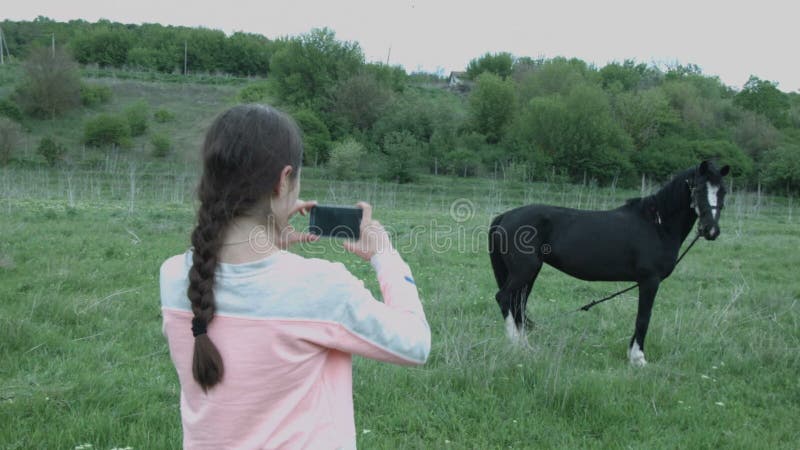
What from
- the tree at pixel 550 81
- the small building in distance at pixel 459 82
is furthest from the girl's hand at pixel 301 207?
the small building in distance at pixel 459 82

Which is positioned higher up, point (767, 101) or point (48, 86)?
point (767, 101)

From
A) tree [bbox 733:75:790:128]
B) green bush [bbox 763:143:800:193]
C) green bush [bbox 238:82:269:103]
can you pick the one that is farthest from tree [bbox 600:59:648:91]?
green bush [bbox 238:82:269:103]

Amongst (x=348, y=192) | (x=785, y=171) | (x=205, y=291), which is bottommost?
(x=348, y=192)

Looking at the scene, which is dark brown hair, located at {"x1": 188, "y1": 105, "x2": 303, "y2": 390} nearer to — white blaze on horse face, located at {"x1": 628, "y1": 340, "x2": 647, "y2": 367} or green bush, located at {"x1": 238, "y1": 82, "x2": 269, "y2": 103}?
white blaze on horse face, located at {"x1": 628, "y1": 340, "x2": 647, "y2": 367}

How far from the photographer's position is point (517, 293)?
18.2 feet

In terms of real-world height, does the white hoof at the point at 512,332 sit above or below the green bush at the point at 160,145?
below

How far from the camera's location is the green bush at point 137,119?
40.4 m

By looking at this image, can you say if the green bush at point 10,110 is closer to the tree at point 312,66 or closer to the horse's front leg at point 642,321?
the tree at point 312,66

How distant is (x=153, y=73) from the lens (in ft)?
189

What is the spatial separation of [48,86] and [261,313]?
157 feet

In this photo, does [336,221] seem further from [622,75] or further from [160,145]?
[622,75]

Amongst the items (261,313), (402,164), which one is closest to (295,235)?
(261,313)

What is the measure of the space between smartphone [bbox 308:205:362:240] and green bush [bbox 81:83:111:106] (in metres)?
49.6

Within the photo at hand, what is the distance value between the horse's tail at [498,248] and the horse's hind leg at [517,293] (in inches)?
10.1
